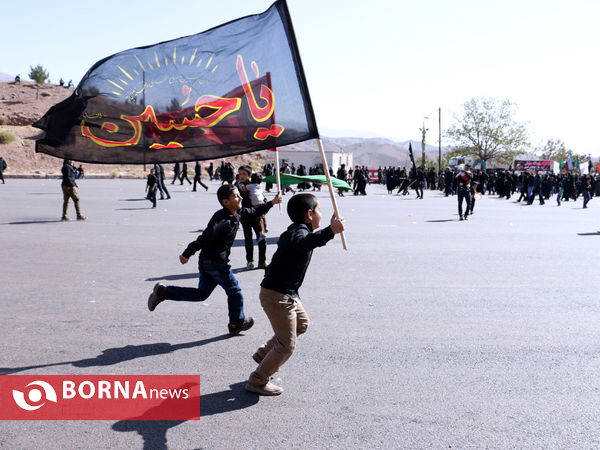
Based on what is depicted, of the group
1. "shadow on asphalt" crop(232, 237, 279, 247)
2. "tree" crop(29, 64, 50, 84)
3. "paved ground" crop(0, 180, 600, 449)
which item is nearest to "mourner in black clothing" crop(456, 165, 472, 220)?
"paved ground" crop(0, 180, 600, 449)

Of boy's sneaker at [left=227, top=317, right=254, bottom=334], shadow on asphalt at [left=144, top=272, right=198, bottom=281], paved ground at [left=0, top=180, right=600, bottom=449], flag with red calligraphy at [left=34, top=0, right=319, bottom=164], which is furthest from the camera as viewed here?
shadow on asphalt at [left=144, top=272, right=198, bottom=281]

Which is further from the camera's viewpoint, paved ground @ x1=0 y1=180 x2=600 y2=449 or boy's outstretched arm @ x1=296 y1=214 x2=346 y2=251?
boy's outstretched arm @ x1=296 y1=214 x2=346 y2=251

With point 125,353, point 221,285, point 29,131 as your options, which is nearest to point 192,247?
point 221,285

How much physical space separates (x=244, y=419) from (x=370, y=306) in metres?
3.41

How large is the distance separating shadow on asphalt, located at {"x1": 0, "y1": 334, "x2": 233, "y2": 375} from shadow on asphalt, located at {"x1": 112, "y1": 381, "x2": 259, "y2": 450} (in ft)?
3.36

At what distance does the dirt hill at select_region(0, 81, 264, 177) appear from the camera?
74312mm

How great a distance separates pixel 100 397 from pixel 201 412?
0.82 m

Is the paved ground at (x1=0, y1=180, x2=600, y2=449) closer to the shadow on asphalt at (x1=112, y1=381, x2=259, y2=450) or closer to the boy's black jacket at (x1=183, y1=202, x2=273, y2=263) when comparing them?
the shadow on asphalt at (x1=112, y1=381, x2=259, y2=450)

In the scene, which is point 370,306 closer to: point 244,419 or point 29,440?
point 244,419

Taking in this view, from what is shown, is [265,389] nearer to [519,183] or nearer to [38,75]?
[519,183]

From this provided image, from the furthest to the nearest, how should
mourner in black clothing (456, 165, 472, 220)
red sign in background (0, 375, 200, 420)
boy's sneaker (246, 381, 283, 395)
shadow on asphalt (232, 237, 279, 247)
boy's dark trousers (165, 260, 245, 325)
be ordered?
mourner in black clothing (456, 165, 472, 220), shadow on asphalt (232, 237, 279, 247), boy's dark trousers (165, 260, 245, 325), boy's sneaker (246, 381, 283, 395), red sign in background (0, 375, 200, 420)

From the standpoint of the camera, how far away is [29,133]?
89.2 m

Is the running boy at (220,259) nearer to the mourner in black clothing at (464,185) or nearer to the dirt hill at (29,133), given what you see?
the mourner in black clothing at (464,185)

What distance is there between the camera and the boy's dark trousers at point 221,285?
5.71 meters
